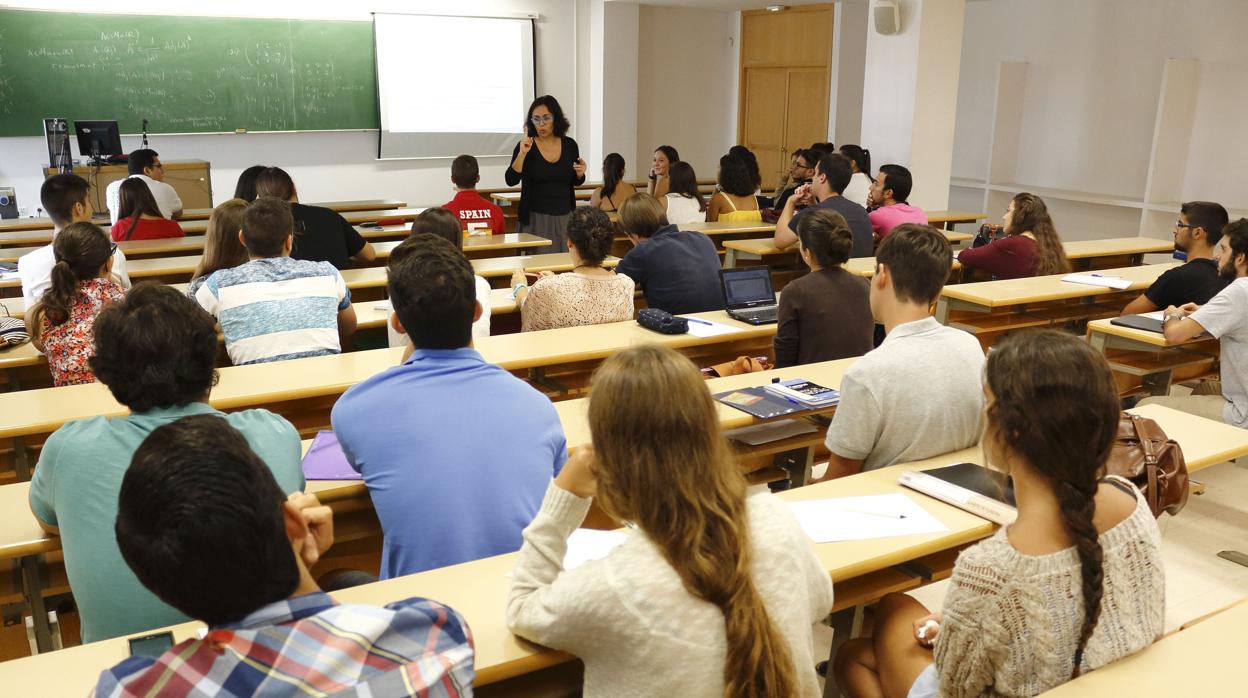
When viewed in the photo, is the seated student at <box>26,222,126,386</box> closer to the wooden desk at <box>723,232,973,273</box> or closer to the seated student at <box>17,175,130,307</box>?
the seated student at <box>17,175,130,307</box>

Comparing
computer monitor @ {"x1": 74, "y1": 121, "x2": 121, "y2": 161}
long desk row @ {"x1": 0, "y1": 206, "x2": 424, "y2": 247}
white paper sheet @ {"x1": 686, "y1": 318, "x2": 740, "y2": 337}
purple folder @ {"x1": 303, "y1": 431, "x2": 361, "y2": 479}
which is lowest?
purple folder @ {"x1": 303, "y1": 431, "x2": 361, "y2": 479}

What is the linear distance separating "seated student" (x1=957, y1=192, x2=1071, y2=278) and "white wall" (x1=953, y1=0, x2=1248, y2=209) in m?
3.99

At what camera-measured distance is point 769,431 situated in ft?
10.1

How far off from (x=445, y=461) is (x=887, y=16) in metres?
7.14

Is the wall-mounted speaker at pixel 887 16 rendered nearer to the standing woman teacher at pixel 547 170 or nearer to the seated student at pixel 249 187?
the standing woman teacher at pixel 547 170

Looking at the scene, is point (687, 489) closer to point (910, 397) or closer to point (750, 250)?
point (910, 397)

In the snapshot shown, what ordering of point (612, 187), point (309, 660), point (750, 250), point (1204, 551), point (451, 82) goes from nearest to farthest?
point (309, 660), point (1204, 551), point (750, 250), point (612, 187), point (451, 82)

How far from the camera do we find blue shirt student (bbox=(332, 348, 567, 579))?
1.88m

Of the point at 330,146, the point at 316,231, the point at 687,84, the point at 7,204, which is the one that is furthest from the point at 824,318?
the point at 687,84

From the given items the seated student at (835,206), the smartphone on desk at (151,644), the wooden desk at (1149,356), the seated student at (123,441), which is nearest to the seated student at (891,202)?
the seated student at (835,206)

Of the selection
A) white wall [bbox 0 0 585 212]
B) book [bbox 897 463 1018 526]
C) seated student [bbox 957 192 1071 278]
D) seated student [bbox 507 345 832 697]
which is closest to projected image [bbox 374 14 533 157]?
white wall [bbox 0 0 585 212]

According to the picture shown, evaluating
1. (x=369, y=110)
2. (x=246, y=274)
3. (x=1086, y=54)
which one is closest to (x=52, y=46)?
(x=369, y=110)

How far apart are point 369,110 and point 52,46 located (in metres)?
2.85

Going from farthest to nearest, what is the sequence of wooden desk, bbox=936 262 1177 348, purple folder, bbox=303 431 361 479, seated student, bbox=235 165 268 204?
seated student, bbox=235 165 268 204 → wooden desk, bbox=936 262 1177 348 → purple folder, bbox=303 431 361 479
